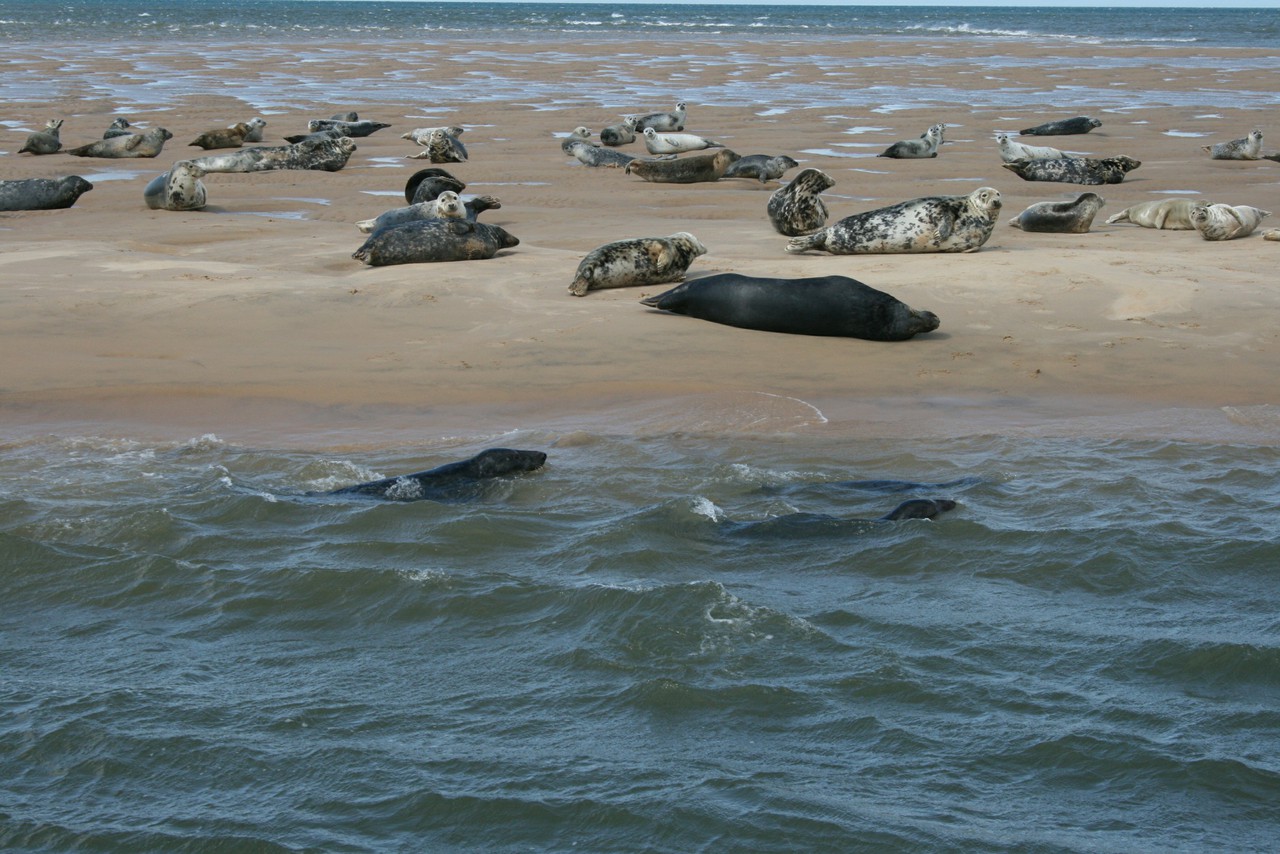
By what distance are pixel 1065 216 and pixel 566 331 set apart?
450 cm

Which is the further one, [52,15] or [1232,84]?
[52,15]

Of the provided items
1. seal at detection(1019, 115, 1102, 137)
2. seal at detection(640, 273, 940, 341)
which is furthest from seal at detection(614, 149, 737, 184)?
seal at detection(1019, 115, 1102, 137)

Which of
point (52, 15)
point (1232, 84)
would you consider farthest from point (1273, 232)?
point (52, 15)

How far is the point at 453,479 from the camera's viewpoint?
503 centimetres

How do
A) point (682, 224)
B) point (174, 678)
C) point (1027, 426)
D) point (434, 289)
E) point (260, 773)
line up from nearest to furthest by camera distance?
point (260, 773)
point (174, 678)
point (1027, 426)
point (434, 289)
point (682, 224)

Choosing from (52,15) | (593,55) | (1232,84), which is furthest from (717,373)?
(52,15)

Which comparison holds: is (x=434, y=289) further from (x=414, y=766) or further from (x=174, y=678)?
(x=414, y=766)

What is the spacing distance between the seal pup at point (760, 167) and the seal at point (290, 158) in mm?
4195

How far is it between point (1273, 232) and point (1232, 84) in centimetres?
1990

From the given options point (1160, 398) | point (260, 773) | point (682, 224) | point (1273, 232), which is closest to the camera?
point (260, 773)

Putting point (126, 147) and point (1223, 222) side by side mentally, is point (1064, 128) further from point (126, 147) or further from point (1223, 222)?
point (126, 147)

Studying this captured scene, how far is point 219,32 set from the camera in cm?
5228

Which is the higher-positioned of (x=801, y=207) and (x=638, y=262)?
(x=801, y=207)

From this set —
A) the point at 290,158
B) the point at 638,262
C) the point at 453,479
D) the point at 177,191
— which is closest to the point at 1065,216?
the point at 638,262
